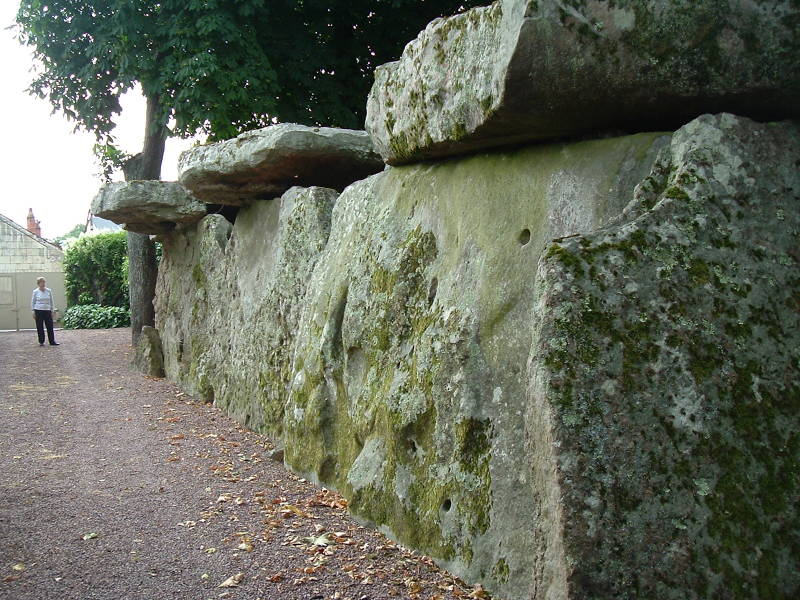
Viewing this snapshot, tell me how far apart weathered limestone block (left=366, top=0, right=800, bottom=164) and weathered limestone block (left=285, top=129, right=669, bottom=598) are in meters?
0.19

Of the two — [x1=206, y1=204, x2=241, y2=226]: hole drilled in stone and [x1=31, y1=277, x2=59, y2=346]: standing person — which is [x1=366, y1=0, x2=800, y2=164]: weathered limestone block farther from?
[x1=31, y1=277, x2=59, y2=346]: standing person

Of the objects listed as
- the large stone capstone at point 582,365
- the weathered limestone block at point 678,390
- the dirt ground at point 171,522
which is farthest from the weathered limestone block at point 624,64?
the dirt ground at point 171,522

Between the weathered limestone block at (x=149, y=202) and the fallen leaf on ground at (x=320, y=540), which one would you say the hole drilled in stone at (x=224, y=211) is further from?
the fallen leaf on ground at (x=320, y=540)

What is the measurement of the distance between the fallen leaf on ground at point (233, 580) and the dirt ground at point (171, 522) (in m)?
0.02

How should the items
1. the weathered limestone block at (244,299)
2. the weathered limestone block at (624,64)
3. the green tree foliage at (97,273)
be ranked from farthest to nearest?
the green tree foliage at (97,273)
the weathered limestone block at (244,299)
the weathered limestone block at (624,64)

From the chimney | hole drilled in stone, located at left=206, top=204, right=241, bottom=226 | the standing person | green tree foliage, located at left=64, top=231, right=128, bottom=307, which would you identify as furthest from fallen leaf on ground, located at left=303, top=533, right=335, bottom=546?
the chimney

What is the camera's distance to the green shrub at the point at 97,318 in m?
19.6

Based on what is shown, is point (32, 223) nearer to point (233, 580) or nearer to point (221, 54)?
point (221, 54)

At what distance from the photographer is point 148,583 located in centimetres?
375

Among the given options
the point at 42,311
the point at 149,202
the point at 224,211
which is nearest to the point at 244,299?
the point at 224,211

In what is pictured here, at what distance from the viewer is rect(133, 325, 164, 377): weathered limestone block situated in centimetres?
1059

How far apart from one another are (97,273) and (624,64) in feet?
66.7

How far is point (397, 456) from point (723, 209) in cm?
211

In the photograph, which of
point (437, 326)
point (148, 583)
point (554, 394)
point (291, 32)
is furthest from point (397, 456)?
point (291, 32)
